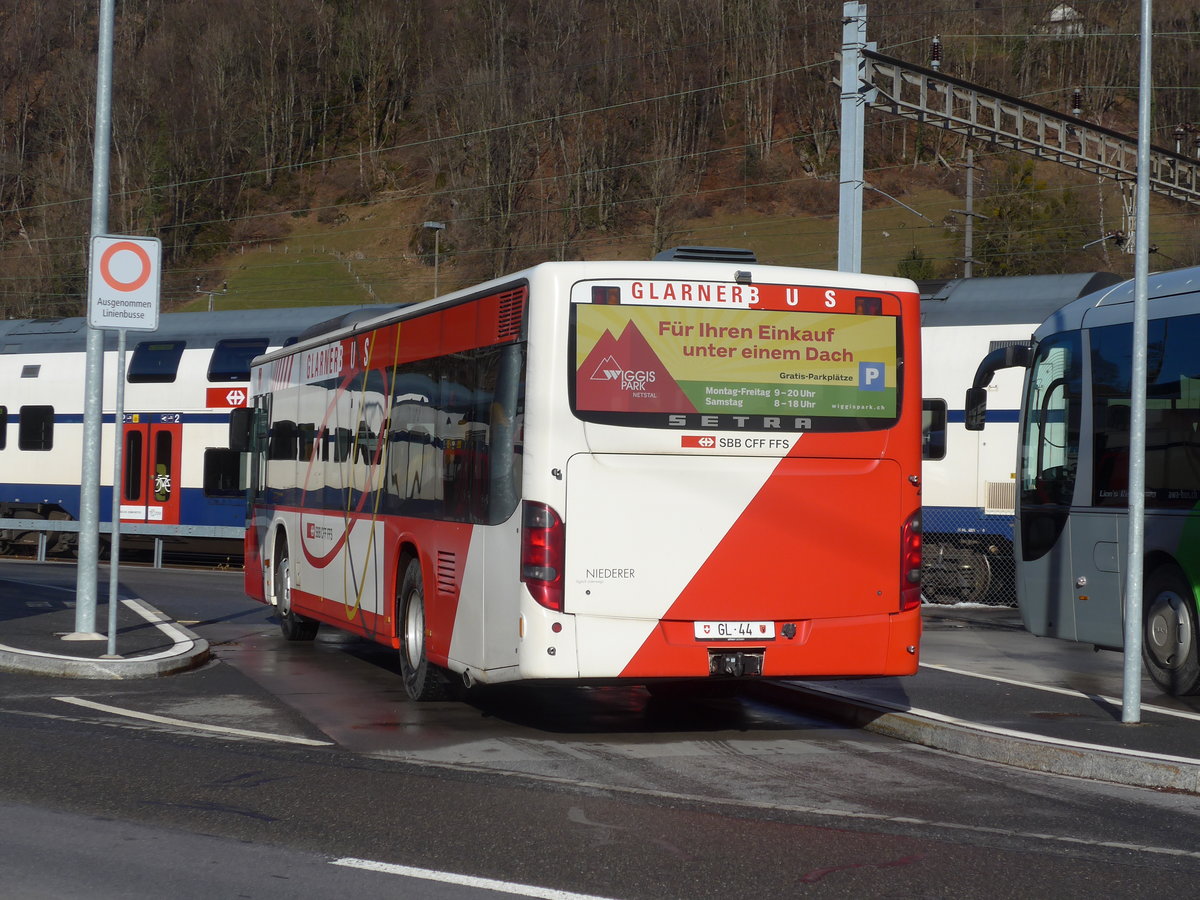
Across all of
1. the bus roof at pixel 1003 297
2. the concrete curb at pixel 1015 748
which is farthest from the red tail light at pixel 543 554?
the bus roof at pixel 1003 297

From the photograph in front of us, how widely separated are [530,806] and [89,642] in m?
7.58

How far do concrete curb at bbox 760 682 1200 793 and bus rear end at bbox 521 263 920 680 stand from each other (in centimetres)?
51

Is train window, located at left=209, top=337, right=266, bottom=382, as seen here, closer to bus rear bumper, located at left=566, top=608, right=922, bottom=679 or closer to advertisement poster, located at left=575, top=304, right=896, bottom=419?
advertisement poster, located at left=575, top=304, right=896, bottom=419

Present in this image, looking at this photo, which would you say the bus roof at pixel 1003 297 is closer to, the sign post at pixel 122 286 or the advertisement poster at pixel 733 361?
the sign post at pixel 122 286

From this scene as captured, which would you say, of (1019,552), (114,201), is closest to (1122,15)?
(114,201)

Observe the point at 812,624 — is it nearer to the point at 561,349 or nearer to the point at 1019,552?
the point at 561,349

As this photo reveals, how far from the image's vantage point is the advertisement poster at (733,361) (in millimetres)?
9438

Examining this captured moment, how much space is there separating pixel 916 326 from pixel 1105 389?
3.68m

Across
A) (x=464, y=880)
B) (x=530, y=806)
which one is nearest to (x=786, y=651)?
(x=530, y=806)

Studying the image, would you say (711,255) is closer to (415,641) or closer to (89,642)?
(415,641)

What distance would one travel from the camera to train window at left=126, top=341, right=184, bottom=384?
28.2 metres

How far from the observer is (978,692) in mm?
12156

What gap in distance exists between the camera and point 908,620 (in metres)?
9.94

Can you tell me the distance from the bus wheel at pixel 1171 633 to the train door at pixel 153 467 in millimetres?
19569
